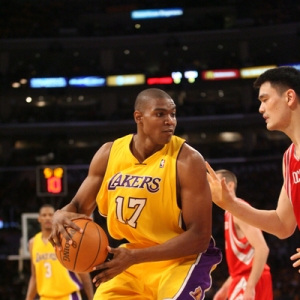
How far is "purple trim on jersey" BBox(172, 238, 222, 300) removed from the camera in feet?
12.7

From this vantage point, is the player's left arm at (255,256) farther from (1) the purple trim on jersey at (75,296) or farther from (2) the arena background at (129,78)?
(2) the arena background at (129,78)

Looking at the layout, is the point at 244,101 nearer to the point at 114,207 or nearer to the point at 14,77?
the point at 14,77

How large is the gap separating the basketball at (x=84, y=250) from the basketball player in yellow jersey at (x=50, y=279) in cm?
381

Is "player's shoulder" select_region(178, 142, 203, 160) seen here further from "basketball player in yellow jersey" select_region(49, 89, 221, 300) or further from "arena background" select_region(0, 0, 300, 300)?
"arena background" select_region(0, 0, 300, 300)

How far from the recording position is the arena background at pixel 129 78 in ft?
90.5

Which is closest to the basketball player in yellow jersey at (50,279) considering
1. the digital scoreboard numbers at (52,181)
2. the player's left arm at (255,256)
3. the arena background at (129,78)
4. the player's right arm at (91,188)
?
the player's left arm at (255,256)

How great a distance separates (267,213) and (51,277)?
4.19 m

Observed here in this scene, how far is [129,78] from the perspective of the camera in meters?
29.1

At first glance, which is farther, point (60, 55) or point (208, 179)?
point (60, 55)

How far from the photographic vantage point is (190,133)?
95.9ft

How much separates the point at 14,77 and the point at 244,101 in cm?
1144

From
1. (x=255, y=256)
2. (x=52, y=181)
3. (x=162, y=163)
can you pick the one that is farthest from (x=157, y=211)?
(x=52, y=181)

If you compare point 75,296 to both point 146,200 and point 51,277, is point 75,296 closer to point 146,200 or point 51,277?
point 51,277

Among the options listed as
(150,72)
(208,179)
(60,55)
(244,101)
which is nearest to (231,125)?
(244,101)
